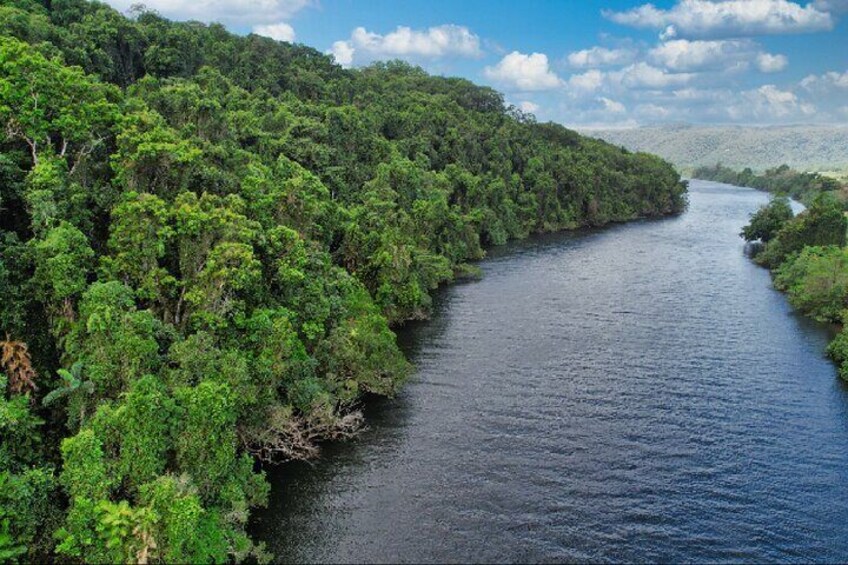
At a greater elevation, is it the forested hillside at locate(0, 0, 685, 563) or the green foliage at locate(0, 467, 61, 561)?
the forested hillside at locate(0, 0, 685, 563)

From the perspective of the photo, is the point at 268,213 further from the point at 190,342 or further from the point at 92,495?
the point at 92,495

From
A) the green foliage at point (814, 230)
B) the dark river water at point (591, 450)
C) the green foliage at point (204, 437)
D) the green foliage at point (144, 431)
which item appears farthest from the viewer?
the green foliage at point (814, 230)

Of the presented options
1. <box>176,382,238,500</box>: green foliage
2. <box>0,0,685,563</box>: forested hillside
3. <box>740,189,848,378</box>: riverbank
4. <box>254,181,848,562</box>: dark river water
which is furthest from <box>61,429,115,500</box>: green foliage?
<box>740,189,848,378</box>: riverbank

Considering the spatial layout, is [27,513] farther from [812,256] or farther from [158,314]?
[812,256]

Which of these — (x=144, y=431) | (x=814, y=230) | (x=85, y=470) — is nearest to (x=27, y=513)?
(x=85, y=470)

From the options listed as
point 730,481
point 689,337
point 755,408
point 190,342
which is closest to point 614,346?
point 689,337

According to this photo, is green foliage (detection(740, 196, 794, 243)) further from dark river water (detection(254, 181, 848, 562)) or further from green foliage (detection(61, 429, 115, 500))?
green foliage (detection(61, 429, 115, 500))

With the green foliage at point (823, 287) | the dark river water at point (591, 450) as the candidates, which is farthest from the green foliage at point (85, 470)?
the green foliage at point (823, 287)

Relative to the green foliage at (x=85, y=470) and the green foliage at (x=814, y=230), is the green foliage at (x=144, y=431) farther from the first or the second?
the green foliage at (x=814, y=230)
